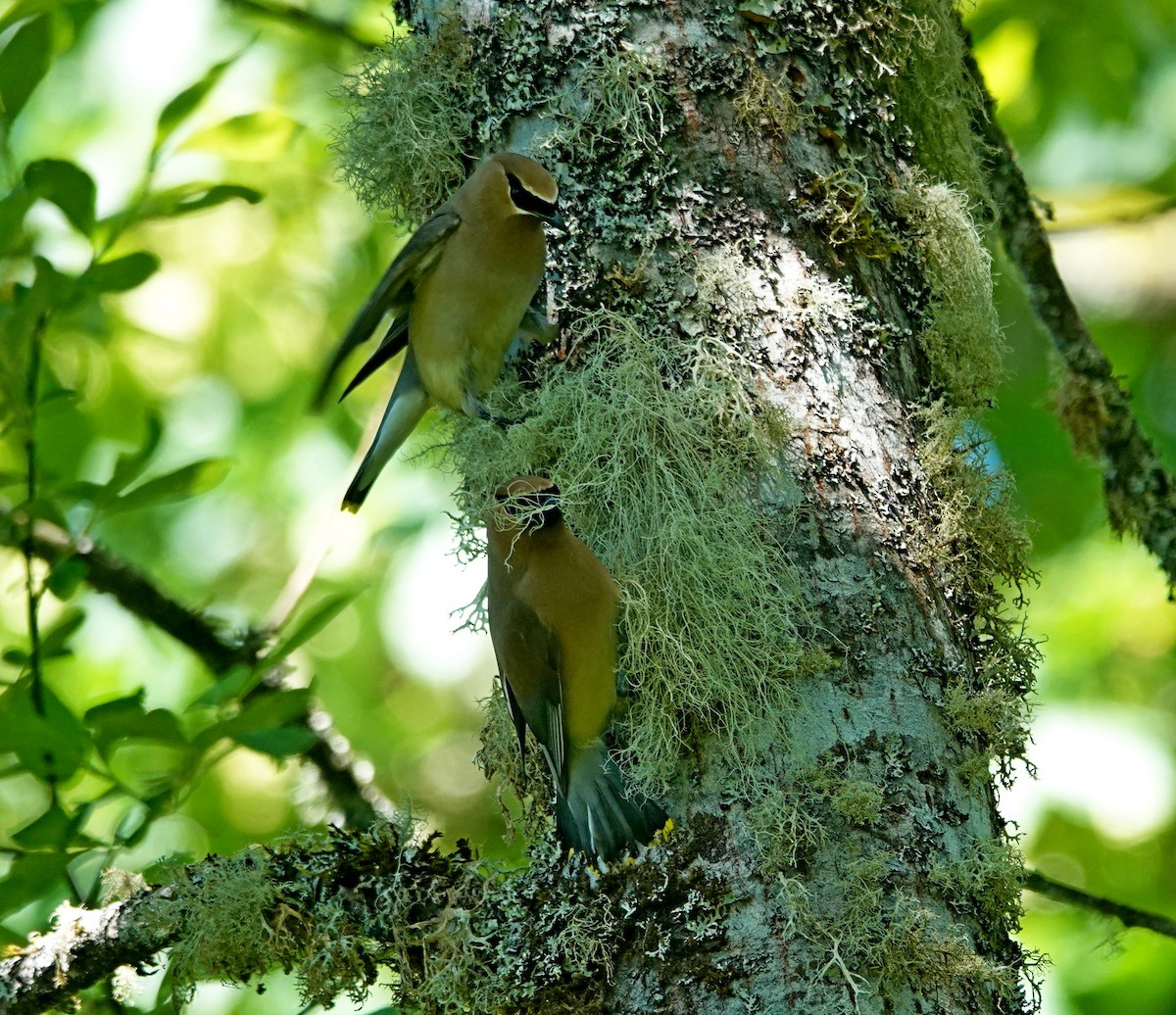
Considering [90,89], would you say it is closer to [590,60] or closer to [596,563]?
[590,60]

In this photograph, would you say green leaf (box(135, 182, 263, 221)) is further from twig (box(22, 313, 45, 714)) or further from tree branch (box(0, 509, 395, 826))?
tree branch (box(0, 509, 395, 826))

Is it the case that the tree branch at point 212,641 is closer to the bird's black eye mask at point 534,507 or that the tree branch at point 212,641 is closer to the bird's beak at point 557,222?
the bird's black eye mask at point 534,507

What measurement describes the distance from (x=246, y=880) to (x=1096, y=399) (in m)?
2.38

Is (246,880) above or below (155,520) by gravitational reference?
below

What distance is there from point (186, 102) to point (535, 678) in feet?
4.19

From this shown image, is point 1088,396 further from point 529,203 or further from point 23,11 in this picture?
point 23,11

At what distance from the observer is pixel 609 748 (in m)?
2.49

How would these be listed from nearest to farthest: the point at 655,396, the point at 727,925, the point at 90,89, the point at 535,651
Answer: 1. the point at 727,925
2. the point at 655,396
3. the point at 535,651
4. the point at 90,89

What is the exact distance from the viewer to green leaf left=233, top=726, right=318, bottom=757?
7.39 feet

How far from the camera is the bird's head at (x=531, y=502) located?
259 cm

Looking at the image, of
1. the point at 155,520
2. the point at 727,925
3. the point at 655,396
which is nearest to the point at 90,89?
the point at 155,520

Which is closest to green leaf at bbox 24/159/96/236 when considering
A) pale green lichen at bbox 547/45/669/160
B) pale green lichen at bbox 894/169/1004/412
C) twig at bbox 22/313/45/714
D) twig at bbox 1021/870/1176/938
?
twig at bbox 22/313/45/714

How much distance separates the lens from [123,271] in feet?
8.73

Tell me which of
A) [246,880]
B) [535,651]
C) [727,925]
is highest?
[535,651]
